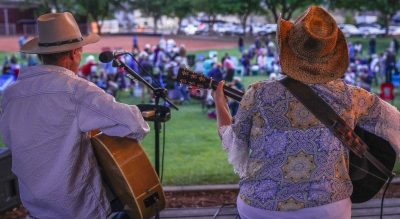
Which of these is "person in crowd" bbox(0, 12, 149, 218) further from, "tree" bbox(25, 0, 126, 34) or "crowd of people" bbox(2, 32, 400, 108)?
"crowd of people" bbox(2, 32, 400, 108)

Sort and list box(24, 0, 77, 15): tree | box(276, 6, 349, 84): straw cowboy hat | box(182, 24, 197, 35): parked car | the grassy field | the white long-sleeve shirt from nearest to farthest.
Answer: box(276, 6, 349, 84): straw cowboy hat → the white long-sleeve shirt → the grassy field → box(24, 0, 77, 15): tree → box(182, 24, 197, 35): parked car

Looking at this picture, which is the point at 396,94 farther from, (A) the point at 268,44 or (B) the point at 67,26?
(B) the point at 67,26

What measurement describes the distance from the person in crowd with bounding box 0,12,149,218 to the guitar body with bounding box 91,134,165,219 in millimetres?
69

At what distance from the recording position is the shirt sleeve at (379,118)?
2248mm

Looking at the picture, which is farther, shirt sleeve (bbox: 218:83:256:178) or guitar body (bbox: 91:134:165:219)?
guitar body (bbox: 91:134:165:219)

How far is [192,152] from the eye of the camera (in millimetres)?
8844

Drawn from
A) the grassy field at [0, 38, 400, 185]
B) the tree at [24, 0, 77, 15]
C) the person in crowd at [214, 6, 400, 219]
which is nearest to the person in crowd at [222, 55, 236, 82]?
the grassy field at [0, 38, 400, 185]

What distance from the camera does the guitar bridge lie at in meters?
2.91

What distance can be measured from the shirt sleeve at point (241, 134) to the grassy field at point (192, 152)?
65.5 inches

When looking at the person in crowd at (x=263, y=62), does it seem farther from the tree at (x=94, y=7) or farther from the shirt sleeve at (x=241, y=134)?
the shirt sleeve at (x=241, y=134)

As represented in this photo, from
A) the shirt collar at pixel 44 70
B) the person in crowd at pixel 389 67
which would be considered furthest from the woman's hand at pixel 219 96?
the person in crowd at pixel 389 67

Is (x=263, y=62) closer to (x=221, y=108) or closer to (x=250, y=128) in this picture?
(x=221, y=108)

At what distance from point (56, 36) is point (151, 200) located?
0.97 meters

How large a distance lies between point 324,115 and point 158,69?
65.1 feet
